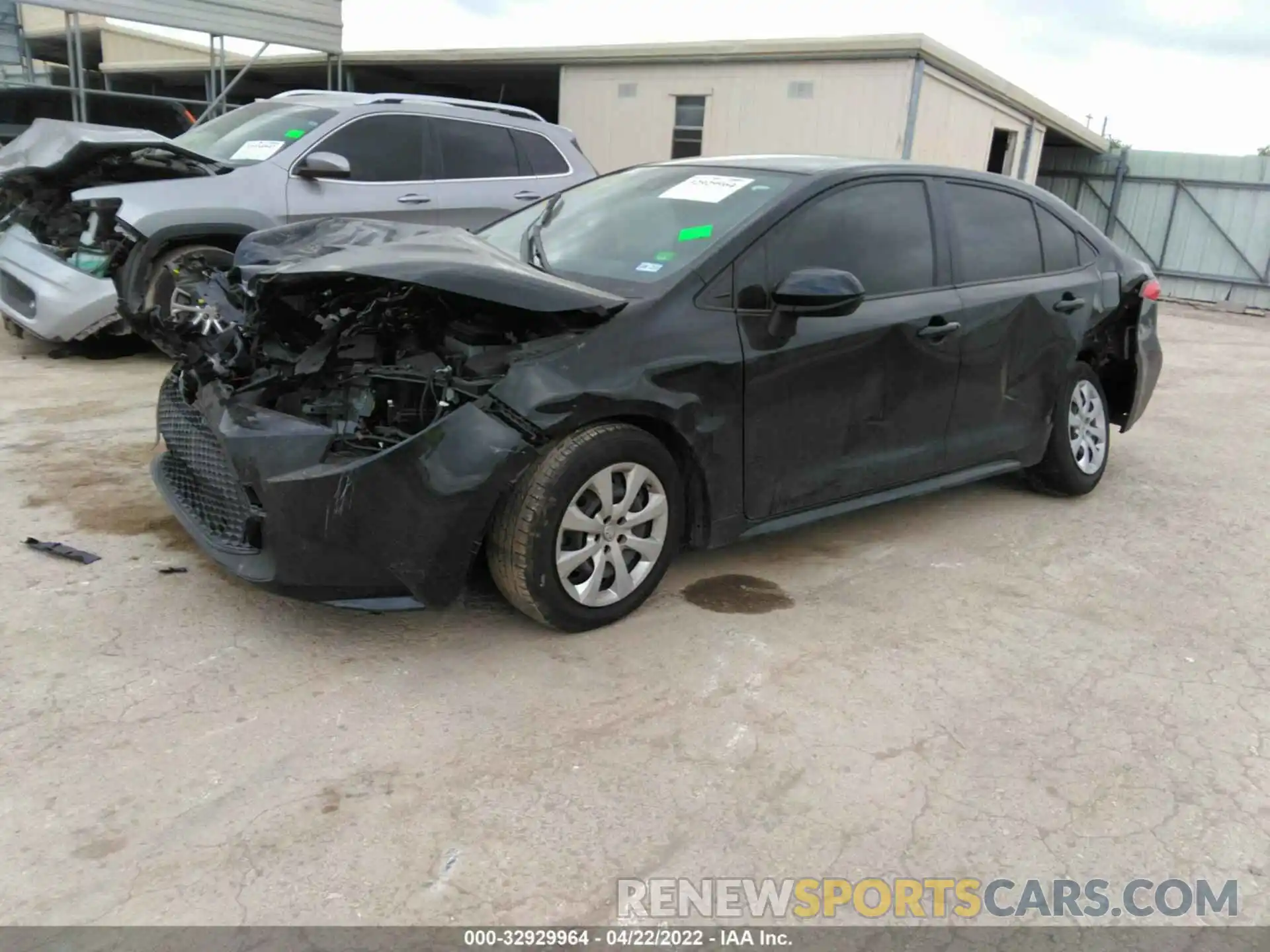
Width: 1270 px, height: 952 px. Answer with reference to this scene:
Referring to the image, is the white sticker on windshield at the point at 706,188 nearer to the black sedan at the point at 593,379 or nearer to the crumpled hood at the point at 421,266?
the black sedan at the point at 593,379

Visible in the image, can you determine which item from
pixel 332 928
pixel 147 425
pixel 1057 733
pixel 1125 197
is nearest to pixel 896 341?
pixel 1057 733

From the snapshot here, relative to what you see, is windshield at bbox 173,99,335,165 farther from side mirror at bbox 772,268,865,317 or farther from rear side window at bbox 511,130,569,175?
side mirror at bbox 772,268,865,317

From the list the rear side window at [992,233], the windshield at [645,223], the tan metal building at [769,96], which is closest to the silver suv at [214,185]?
the windshield at [645,223]

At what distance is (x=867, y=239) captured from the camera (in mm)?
4137

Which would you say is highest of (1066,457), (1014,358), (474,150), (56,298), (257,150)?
(474,150)

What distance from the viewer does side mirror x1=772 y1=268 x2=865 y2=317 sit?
11.7 ft

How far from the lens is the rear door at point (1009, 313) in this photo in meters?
4.51

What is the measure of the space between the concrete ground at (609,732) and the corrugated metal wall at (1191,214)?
16466 millimetres

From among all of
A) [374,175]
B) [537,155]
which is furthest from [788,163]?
[537,155]

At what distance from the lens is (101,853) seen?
2.35 metres

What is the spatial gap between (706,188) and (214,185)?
13.3ft

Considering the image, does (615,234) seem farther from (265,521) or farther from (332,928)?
(332,928)

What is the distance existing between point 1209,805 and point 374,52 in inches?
675

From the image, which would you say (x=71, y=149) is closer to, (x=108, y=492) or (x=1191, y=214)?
(x=108, y=492)
